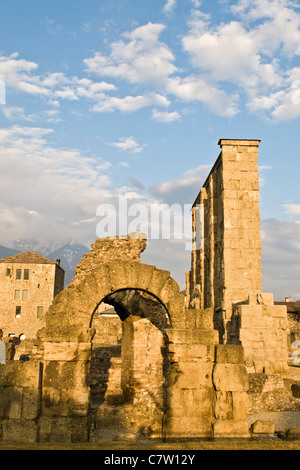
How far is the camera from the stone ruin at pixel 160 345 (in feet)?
22.1

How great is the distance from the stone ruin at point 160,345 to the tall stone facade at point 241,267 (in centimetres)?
4

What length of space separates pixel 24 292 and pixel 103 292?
35.4 meters

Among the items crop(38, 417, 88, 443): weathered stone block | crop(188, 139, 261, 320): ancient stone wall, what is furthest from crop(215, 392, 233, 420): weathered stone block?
crop(188, 139, 261, 320): ancient stone wall

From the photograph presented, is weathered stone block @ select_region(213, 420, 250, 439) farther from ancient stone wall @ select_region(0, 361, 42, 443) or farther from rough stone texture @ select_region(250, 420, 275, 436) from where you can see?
ancient stone wall @ select_region(0, 361, 42, 443)

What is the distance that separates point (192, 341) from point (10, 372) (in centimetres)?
340

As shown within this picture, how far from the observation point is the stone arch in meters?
7.06

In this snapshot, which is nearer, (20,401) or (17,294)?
(20,401)

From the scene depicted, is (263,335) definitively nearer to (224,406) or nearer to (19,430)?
(224,406)

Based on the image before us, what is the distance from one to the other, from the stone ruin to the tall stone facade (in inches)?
1.5

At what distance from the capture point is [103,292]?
7.37 metres

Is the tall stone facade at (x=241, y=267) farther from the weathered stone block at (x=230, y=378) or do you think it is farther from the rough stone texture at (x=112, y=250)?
the weathered stone block at (x=230, y=378)

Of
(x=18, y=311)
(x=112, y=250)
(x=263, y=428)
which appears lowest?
(x=263, y=428)

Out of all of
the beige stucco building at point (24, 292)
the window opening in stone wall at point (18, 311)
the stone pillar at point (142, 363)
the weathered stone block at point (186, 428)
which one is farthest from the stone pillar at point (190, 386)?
the window opening in stone wall at point (18, 311)

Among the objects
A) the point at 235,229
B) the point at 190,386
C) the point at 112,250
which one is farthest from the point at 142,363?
the point at 190,386
